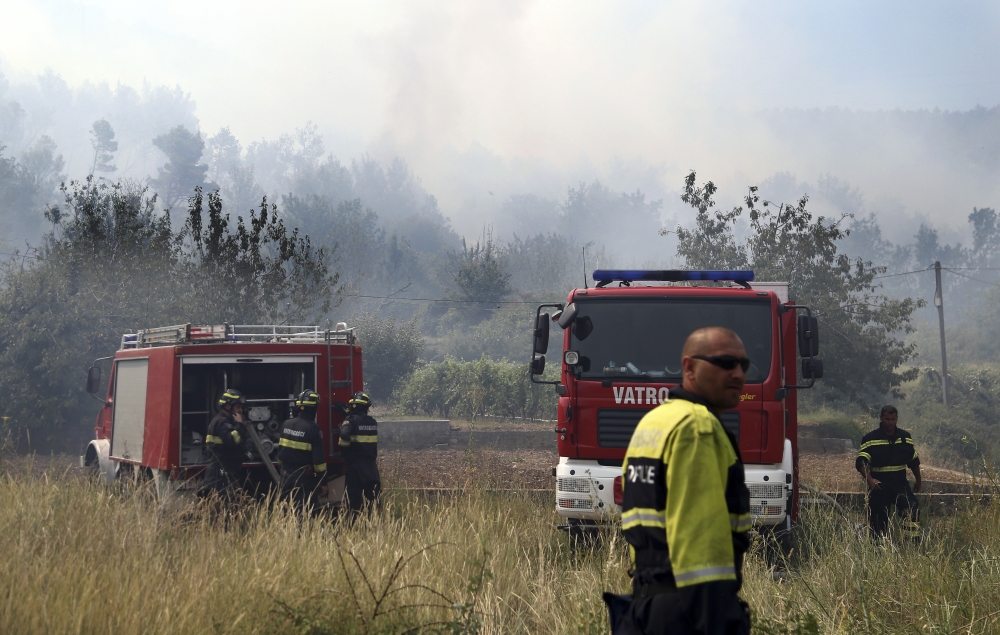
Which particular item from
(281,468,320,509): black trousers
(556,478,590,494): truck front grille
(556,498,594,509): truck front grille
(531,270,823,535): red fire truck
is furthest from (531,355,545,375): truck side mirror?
(281,468,320,509): black trousers

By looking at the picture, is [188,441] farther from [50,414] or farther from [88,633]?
[50,414]

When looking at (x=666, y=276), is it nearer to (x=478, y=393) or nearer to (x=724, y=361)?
(x=724, y=361)

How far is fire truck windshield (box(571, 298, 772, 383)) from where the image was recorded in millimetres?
7750

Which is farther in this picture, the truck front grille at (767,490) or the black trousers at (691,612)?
the truck front grille at (767,490)

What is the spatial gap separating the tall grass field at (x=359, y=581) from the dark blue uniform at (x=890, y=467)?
1.85 meters

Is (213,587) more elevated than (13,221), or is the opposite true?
(13,221)

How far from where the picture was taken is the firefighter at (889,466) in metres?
9.00

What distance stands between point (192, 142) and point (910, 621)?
114 m

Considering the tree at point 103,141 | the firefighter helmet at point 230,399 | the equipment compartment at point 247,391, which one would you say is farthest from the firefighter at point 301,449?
the tree at point 103,141

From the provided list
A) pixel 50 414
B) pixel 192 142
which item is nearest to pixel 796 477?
pixel 50 414

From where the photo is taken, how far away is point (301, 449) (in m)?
9.19

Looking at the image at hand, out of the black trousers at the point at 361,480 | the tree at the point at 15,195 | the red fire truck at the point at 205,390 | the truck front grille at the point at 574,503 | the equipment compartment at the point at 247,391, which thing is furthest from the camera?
the tree at the point at 15,195

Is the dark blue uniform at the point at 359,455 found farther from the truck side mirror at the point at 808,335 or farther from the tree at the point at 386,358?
the tree at the point at 386,358

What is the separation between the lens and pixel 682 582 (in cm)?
256
